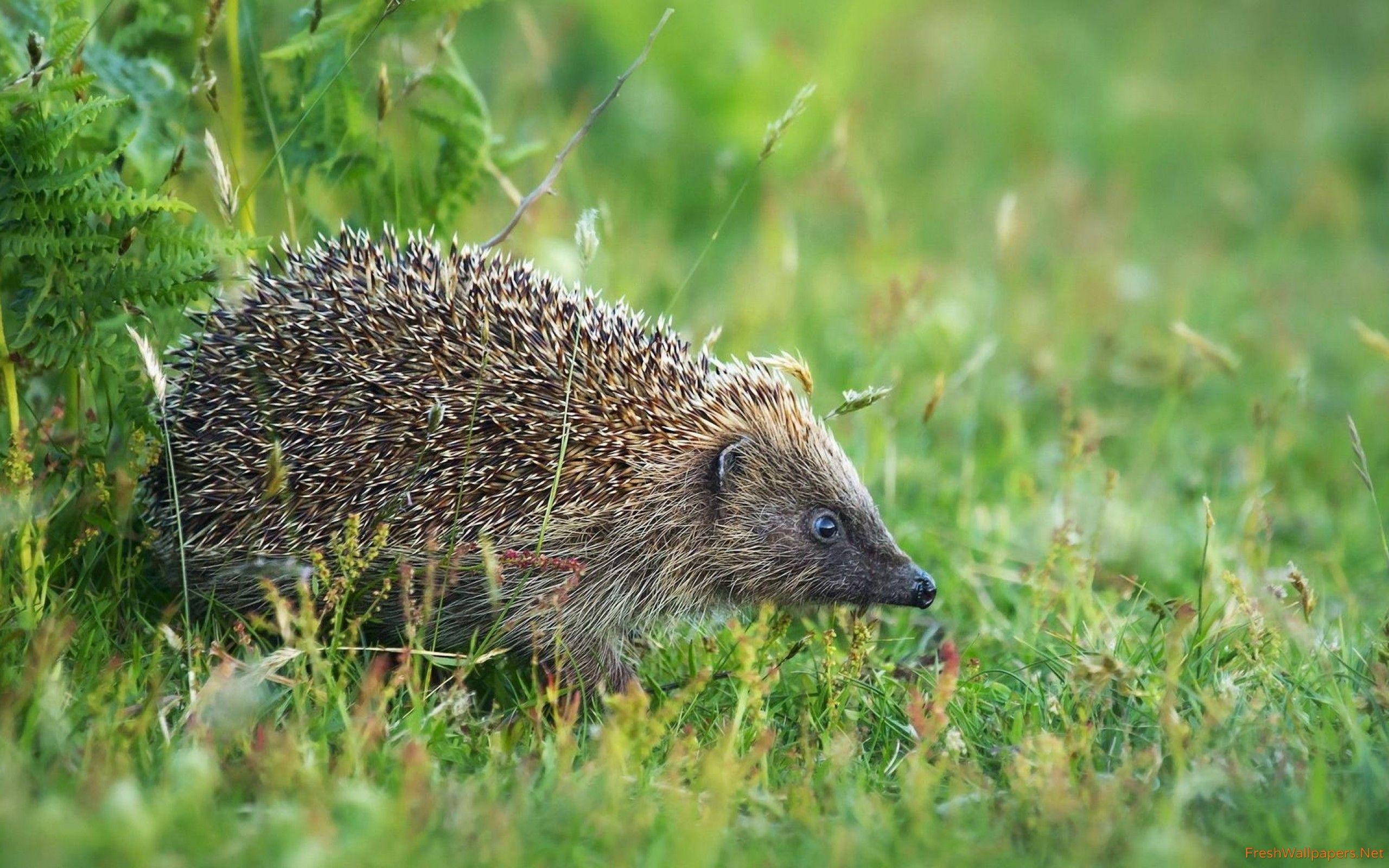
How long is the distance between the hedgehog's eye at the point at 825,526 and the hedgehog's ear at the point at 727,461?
0.35 metres

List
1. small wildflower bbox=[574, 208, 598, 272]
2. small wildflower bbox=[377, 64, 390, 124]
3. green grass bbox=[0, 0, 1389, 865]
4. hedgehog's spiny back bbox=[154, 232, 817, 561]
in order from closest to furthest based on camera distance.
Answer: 1. green grass bbox=[0, 0, 1389, 865]
2. small wildflower bbox=[574, 208, 598, 272]
3. hedgehog's spiny back bbox=[154, 232, 817, 561]
4. small wildflower bbox=[377, 64, 390, 124]

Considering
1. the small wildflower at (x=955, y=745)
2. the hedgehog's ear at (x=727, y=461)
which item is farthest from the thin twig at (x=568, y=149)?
the small wildflower at (x=955, y=745)

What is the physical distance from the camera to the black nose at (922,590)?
4.96 metres

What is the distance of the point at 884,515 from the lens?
6.25m

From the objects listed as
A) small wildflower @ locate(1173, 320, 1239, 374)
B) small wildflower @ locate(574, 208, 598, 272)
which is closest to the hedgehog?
small wildflower @ locate(574, 208, 598, 272)

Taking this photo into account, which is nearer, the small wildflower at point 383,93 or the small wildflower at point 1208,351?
the small wildflower at point 383,93

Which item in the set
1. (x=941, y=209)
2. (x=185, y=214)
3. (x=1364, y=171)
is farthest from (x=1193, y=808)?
(x=1364, y=171)

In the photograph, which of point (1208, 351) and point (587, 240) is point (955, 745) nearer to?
point (587, 240)

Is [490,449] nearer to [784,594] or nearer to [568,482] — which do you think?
[568,482]

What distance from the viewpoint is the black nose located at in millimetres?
4957

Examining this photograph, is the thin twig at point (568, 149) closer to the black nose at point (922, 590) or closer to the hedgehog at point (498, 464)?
the hedgehog at point (498, 464)

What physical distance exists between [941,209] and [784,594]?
21.7 feet

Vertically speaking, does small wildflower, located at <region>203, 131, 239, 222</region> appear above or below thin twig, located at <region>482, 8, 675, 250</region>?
below

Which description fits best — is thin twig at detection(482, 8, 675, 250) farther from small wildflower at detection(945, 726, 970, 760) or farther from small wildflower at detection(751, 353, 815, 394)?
small wildflower at detection(945, 726, 970, 760)
